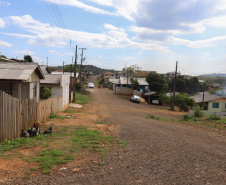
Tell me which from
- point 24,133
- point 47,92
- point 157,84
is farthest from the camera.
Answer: point 157,84

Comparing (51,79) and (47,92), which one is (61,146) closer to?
(47,92)

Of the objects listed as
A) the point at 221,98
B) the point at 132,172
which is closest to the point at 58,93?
the point at 132,172

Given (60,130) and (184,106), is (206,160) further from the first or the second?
(184,106)

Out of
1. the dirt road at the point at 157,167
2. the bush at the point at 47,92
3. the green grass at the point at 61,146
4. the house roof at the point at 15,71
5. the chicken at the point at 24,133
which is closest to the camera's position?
the dirt road at the point at 157,167

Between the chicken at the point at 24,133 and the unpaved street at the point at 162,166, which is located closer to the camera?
the unpaved street at the point at 162,166

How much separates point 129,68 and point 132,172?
141 feet

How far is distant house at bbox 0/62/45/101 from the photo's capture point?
37.9ft

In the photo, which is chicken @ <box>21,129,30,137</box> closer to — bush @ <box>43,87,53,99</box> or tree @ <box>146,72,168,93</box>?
bush @ <box>43,87,53,99</box>

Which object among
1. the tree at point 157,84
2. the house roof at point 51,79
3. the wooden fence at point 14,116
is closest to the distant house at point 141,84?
the tree at point 157,84

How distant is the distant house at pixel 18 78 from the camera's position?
11.6 metres

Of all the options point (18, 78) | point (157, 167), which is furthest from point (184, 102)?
point (157, 167)

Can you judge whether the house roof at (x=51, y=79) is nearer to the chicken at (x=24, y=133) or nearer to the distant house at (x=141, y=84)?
the chicken at (x=24, y=133)

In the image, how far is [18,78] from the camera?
1128cm

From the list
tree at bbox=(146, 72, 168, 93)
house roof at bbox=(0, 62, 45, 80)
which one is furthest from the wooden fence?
tree at bbox=(146, 72, 168, 93)
